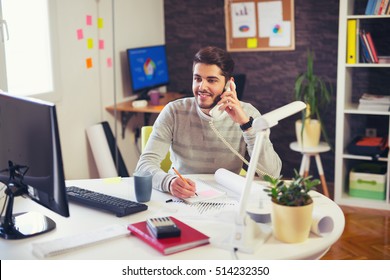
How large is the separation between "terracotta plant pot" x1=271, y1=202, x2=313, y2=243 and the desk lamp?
0.18ft

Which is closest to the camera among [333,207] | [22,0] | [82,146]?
[333,207]

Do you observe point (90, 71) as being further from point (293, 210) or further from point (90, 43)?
point (293, 210)

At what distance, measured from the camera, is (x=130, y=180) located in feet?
7.61

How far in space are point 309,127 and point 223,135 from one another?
1.79 m

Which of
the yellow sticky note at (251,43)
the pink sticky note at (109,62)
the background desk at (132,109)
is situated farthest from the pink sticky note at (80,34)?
the yellow sticky note at (251,43)

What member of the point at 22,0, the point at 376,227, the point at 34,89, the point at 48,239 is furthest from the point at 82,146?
the point at 48,239

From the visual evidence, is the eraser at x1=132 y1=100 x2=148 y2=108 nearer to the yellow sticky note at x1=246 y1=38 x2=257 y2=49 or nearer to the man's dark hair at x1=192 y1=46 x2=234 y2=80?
the yellow sticky note at x1=246 y1=38 x2=257 y2=49

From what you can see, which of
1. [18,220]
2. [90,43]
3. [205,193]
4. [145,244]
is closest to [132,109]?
[90,43]

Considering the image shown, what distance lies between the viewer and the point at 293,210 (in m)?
1.61

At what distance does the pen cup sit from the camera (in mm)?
2025

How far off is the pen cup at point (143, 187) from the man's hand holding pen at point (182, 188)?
0.10 m

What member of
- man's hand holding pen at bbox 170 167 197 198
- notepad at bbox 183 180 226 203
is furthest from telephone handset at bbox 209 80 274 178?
man's hand holding pen at bbox 170 167 197 198
